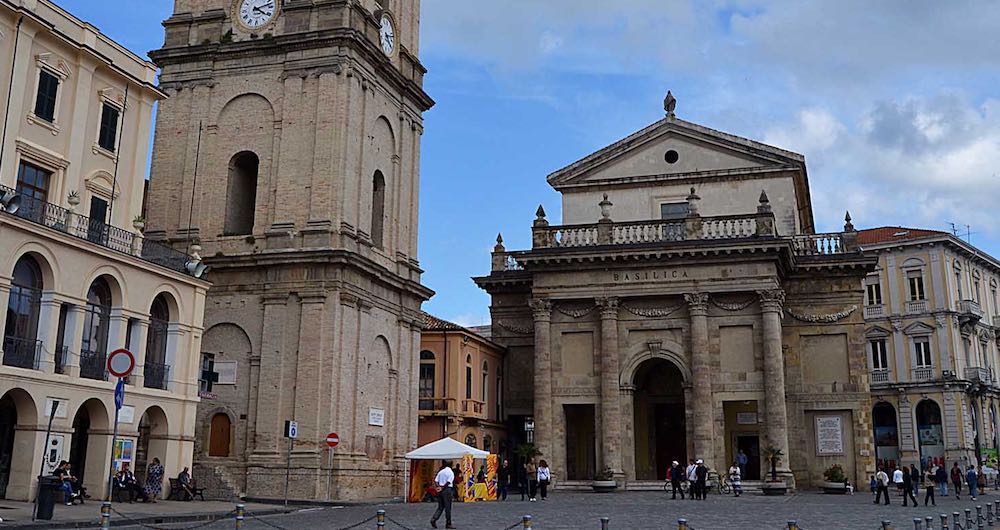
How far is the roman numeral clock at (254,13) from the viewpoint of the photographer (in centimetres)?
3569

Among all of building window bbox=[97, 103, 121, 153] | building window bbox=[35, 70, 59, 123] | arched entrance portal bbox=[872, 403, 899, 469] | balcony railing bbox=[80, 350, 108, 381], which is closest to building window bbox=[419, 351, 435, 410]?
building window bbox=[97, 103, 121, 153]

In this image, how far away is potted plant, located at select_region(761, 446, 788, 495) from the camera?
126 feet

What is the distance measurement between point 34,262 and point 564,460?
2539 cm

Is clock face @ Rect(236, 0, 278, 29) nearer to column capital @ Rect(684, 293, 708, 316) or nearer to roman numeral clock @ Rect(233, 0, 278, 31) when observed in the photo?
roman numeral clock @ Rect(233, 0, 278, 31)

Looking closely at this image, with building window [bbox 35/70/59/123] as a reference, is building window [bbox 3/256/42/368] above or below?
below

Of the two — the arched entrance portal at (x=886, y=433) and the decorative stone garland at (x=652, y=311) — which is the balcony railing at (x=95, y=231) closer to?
the decorative stone garland at (x=652, y=311)

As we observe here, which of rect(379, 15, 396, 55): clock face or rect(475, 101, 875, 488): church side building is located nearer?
rect(379, 15, 396, 55): clock face

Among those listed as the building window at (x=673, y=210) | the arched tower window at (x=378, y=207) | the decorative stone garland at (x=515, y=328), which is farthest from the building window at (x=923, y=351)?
the arched tower window at (x=378, y=207)

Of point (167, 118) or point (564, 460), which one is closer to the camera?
point (167, 118)

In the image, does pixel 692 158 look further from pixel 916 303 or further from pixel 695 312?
pixel 916 303

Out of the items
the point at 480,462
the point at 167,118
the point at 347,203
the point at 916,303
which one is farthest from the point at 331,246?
the point at 916,303

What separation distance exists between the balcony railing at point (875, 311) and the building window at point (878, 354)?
1.70 meters

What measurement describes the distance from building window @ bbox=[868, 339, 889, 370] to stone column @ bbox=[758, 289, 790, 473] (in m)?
27.7

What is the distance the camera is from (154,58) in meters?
36.3
